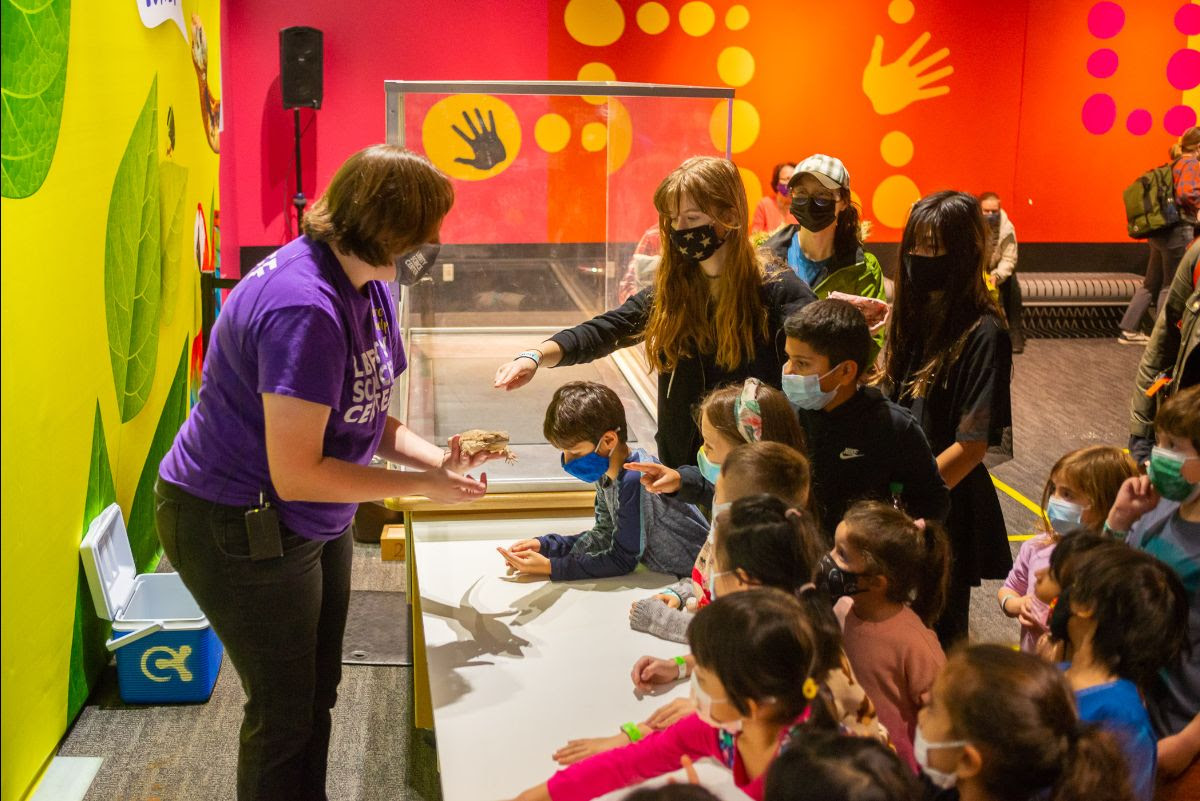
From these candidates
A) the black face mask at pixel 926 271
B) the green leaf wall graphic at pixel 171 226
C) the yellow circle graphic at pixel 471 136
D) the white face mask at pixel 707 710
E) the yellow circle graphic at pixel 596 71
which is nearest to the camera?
the white face mask at pixel 707 710

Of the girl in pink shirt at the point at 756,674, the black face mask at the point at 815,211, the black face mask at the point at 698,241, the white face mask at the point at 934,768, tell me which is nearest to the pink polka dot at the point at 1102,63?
the black face mask at the point at 815,211

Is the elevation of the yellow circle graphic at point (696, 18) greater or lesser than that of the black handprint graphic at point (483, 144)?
greater

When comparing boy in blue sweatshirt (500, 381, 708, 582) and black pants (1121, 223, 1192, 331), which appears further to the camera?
black pants (1121, 223, 1192, 331)

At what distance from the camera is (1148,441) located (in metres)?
3.30

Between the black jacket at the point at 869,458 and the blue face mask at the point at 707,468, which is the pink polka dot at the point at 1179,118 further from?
the blue face mask at the point at 707,468

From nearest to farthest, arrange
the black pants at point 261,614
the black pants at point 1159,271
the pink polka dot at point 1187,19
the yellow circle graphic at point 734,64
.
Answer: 1. the black pants at point 261,614
2. the black pants at point 1159,271
3. the yellow circle graphic at point 734,64
4. the pink polka dot at point 1187,19

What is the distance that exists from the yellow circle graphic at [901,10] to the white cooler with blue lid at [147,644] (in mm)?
7303

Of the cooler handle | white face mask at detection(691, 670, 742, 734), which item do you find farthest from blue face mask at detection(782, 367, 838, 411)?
the cooler handle

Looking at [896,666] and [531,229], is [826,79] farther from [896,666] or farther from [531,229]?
[896,666]

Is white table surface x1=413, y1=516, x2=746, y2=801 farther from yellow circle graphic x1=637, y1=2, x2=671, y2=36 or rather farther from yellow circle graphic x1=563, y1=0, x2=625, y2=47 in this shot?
yellow circle graphic x1=637, y1=2, x2=671, y2=36

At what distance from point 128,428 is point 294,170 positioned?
16.1 feet

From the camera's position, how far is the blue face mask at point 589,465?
2584 millimetres

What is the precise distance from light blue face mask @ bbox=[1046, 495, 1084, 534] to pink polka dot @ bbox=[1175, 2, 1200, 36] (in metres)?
8.31

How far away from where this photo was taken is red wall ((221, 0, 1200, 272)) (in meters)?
8.35
